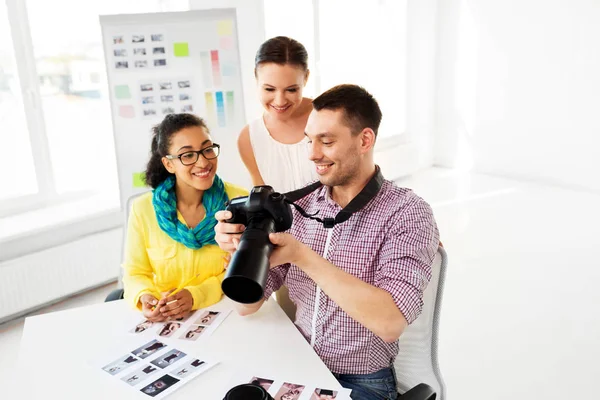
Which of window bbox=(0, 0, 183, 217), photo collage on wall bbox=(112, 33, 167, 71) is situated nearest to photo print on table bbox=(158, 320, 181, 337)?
photo collage on wall bbox=(112, 33, 167, 71)

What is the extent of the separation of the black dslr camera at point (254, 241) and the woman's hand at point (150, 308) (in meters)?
0.48

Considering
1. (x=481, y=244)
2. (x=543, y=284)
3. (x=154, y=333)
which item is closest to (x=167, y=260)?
(x=154, y=333)

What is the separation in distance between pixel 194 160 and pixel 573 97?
418cm

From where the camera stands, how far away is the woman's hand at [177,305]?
159 cm

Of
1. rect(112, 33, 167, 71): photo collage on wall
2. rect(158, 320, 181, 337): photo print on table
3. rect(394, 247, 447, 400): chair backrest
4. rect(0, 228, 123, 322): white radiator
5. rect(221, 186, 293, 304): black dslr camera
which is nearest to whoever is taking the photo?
rect(221, 186, 293, 304): black dslr camera

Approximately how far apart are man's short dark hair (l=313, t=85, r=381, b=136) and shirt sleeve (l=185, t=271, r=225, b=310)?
2.12ft

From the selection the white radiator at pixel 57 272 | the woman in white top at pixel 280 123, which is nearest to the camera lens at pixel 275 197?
the woman in white top at pixel 280 123

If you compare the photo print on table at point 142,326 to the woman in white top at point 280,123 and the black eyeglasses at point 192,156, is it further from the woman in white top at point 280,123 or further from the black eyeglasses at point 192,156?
the woman in white top at point 280,123

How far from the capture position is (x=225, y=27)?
282 cm

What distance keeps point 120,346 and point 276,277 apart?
1.60ft

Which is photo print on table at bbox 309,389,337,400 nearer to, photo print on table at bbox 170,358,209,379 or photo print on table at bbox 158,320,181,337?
photo print on table at bbox 170,358,209,379

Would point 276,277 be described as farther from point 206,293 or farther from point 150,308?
point 150,308

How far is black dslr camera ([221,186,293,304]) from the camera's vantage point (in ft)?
3.40

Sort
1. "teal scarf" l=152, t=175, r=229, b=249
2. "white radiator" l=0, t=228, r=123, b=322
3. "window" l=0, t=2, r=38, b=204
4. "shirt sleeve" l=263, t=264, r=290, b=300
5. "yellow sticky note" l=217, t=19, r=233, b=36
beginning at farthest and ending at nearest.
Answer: "window" l=0, t=2, r=38, b=204 < "white radiator" l=0, t=228, r=123, b=322 < "yellow sticky note" l=217, t=19, r=233, b=36 < "teal scarf" l=152, t=175, r=229, b=249 < "shirt sleeve" l=263, t=264, r=290, b=300
